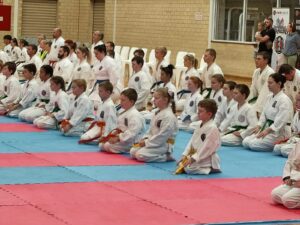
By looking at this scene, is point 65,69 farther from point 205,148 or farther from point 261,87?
point 205,148

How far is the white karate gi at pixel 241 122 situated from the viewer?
43.3 ft

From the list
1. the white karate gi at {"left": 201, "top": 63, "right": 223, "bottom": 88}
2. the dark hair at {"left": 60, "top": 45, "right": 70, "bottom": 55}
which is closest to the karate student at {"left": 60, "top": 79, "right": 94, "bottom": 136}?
the white karate gi at {"left": 201, "top": 63, "right": 223, "bottom": 88}

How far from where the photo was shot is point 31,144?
40.7ft

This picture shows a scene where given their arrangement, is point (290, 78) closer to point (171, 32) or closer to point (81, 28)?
point (171, 32)

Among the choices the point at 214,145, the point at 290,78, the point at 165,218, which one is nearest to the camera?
the point at 165,218

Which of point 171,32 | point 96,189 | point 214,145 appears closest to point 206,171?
point 214,145

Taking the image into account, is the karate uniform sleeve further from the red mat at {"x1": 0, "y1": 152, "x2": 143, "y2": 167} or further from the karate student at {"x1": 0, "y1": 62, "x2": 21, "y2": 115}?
the karate student at {"x1": 0, "y1": 62, "x2": 21, "y2": 115}

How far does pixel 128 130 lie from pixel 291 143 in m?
2.83

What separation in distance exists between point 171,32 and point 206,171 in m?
14.7

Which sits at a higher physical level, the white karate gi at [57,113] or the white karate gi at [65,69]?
the white karate gi at [65,69]

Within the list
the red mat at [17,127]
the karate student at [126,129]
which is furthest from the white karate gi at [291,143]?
the red mat at [17,127]

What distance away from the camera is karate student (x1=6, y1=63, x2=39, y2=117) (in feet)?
51.6

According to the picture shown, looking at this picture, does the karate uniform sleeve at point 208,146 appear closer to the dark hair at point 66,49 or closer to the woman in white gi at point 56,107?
the woman in white gi at point 56,107

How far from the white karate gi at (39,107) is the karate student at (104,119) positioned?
2698 millimetres
